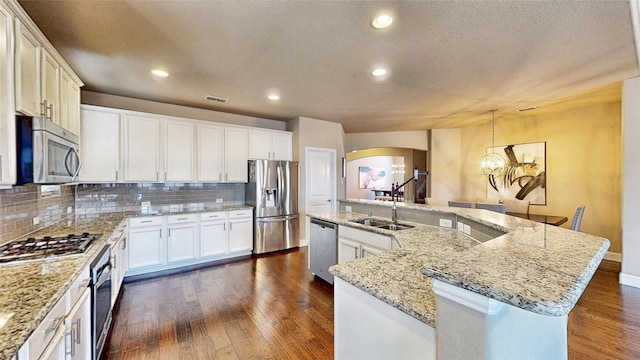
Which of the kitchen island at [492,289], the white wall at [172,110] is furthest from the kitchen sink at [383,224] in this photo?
the white wall at [172,110]

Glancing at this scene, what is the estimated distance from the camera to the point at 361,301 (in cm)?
127

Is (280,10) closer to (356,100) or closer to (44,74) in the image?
(44,74)

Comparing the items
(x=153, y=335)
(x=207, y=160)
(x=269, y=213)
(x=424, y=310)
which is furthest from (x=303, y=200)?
(x=424, y=310)

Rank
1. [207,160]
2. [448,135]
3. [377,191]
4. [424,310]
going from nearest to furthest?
[424,310], [207,160], [448,135], [377,191]

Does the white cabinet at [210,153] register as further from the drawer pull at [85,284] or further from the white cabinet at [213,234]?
the drawer pull at [85,284]

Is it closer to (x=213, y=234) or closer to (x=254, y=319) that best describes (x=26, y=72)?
(x=254, y=319)

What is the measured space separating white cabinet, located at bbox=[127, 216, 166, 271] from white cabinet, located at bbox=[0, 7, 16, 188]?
2.14 meters

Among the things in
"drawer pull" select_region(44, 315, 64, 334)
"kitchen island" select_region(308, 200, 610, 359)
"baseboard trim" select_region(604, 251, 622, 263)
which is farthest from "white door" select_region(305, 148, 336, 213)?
"baseboard trim" select_region(604, 251, 622, 263)

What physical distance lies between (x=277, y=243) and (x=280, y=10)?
147 inches

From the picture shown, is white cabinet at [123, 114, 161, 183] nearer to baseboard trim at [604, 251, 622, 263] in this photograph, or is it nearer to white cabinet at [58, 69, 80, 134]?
white cabinet at [58, 69, 80, 134]

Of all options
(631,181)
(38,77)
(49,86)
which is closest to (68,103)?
(49,86)

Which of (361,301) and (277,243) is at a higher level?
(361,301)

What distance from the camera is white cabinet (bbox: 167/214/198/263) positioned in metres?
3.79

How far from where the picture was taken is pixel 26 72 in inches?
69.0
